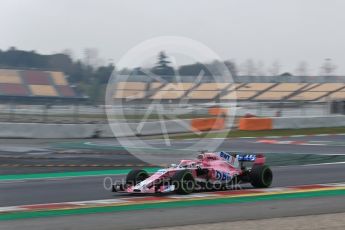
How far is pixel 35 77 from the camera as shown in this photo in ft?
213

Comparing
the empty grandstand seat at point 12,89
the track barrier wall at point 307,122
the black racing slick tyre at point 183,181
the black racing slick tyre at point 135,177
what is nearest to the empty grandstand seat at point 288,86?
the empty grandstand seat at point 12,89

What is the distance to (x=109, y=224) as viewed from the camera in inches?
318

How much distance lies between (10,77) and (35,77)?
14.5 ft

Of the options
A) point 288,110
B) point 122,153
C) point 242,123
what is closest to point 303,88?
point 288,110

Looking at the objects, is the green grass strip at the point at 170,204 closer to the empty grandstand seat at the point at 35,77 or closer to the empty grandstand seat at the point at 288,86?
the empty grandstand seat at the point at 35,77

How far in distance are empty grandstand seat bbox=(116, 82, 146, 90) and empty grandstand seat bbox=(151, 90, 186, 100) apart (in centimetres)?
35

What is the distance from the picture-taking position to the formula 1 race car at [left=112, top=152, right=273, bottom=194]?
11.1 m

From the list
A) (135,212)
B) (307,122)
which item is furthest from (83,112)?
(135,212)

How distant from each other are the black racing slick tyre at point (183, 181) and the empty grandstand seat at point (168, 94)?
1.70m

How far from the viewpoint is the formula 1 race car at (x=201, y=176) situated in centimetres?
1114

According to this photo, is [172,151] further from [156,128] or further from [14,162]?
[156,128]

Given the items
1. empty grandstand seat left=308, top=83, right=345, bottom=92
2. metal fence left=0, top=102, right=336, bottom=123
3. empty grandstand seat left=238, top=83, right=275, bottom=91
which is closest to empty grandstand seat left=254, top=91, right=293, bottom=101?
empty grandstand seat left=238, top=83, right=275, bottom=91

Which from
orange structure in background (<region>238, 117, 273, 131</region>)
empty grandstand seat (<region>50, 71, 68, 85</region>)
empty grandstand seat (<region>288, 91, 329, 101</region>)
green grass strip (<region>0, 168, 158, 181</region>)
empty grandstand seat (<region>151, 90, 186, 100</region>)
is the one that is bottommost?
green grass strip (<region>0, 168, 158, 181</region>)

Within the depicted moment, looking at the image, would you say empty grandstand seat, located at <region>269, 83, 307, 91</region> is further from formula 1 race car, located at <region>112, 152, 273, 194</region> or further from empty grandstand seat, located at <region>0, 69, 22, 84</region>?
formula 1 race car, located at <region>112, 152, 273, 194</region>
